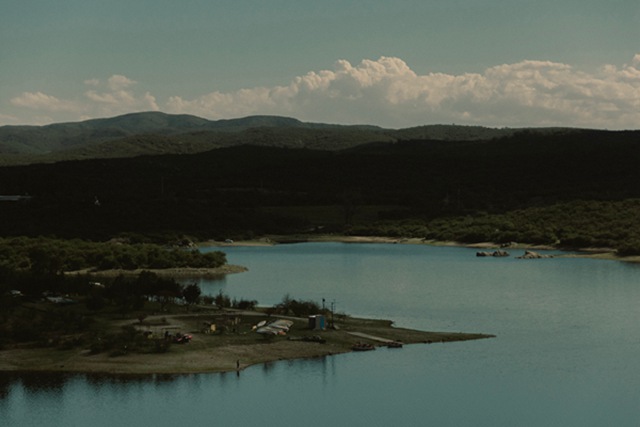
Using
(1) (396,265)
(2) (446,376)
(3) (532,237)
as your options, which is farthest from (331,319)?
(3) (532,237)

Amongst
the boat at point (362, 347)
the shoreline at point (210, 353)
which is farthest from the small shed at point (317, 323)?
the boat at point (362, 347)

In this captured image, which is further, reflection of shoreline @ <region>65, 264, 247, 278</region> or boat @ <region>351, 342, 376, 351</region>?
reflection of shoreline @ <region>65, 264, 247, 278</region>

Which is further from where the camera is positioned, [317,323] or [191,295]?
[191,295]

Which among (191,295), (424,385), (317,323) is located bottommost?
(424,385)

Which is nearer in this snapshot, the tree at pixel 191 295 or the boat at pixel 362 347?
the boat at pixel 362 347

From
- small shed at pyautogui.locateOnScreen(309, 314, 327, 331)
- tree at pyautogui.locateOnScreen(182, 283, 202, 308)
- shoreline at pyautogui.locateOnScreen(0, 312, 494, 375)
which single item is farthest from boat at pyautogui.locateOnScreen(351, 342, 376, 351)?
tree at pyautogui.locateOnScreen(182, 283, 202, 308)

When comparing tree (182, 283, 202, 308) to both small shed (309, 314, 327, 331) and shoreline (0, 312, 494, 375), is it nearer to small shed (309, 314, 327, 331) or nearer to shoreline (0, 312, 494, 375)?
shoreline (0, 312, 494, 375)

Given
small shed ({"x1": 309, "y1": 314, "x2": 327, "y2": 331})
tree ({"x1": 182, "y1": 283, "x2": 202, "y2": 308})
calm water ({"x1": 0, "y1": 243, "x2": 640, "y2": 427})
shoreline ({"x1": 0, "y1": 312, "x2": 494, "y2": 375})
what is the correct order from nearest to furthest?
calm water ({"x1": 0, "y1": 243, "x2": 640, "y2": 427}) → shoreline ({"x1": 0, "y1": 312, "x2": 494, "y2": 375}) → small shed ({"x1": 309, "y1": 314, "x2": 327, "y2": 331}) → tree ({"x1": 182, "y1": 283, "x2": 202, "y2": 308})

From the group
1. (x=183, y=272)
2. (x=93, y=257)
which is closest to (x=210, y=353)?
(x=183, y=272)

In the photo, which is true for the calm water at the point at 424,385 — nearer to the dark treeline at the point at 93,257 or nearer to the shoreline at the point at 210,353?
the shoreline at the point at 210,353

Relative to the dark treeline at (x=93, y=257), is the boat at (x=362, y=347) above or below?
below

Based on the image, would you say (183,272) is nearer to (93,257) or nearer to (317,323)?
(93,257)
